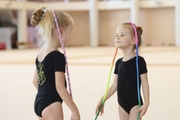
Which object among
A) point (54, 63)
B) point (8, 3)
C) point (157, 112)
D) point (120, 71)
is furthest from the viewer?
point (8, 3)

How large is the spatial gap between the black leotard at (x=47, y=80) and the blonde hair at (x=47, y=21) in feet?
0.51

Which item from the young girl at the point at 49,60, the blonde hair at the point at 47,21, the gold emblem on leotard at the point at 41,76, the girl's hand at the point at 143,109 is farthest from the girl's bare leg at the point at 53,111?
the girl's hand at the point at 143,109

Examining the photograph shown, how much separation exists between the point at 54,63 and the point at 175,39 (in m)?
20.7

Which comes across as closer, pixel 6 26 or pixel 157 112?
pixel 157 112

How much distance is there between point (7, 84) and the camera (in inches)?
237

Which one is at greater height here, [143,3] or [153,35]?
[143,3]

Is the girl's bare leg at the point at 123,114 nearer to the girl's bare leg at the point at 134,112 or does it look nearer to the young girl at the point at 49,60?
the girl's bare leg at the point at 134,112

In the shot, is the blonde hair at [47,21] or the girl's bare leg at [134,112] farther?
the girl's bare leg at [134,112]

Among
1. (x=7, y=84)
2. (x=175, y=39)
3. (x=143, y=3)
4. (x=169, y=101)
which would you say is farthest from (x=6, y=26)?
(x=169, y=101)

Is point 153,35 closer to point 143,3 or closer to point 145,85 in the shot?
point 143,3

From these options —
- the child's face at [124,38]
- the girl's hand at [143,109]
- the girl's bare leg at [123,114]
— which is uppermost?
the child's face at [124,38]

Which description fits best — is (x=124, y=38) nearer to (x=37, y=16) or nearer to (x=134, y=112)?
(x=134, y=112)

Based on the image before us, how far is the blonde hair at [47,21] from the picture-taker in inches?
100

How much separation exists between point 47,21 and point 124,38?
0.59 meters
